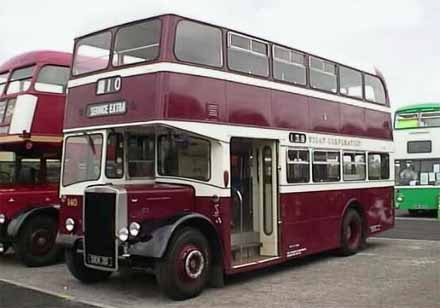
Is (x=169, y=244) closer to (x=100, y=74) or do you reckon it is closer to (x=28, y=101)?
(x=100, y=74)

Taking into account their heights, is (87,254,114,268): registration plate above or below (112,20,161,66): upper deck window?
below

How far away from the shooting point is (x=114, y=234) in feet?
26.5

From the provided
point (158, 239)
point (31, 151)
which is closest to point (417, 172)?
point (31, 151)

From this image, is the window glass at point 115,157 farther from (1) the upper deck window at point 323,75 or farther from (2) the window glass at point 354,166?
(2) the window glass at point 354,166

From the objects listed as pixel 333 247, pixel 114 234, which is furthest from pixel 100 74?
pixel 333 247

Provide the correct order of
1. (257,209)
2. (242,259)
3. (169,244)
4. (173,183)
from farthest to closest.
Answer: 1. (257,209)
2. (242,259)
3. (173,183)
4. (169,244)

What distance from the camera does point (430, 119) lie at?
2194 centimetres

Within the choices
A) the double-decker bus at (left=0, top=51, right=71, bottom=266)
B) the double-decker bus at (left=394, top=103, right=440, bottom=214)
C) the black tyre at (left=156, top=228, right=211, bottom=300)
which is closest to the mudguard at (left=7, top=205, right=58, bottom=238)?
the double-decker bus at (left=0, top=51, right=71, bottom=266)

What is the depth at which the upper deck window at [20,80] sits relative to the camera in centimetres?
1202

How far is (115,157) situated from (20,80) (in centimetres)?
446

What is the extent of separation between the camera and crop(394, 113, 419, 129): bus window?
22.2 m

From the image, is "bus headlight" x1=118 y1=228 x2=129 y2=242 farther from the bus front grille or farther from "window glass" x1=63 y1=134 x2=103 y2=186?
"window glass" x1=63 y1=134 x2=103 y2=186

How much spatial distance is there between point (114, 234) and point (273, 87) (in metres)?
3.70

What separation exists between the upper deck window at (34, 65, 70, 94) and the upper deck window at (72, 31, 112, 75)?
8.40 feet
